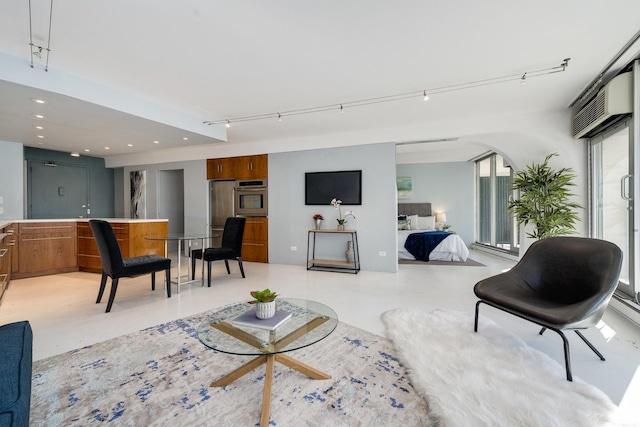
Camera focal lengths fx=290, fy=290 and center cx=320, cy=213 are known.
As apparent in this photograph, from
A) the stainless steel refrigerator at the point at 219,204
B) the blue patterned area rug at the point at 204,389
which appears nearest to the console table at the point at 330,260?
the stainless steel refrigerator at the point at 219,204

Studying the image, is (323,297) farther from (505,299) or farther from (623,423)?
(623,423)

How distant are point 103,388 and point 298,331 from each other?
4.06ft

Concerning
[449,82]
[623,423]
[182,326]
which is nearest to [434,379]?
[623,423]

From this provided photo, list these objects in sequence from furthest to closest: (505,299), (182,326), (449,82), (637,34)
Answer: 1. (449,82)
2. (182,326)
3. (637,34)
4. (505,299)

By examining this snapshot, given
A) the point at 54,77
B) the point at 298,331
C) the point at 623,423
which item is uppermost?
the point at 54,77

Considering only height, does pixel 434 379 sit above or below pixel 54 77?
below

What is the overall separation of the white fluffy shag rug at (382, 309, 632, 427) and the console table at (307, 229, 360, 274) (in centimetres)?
262

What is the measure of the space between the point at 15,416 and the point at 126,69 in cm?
319

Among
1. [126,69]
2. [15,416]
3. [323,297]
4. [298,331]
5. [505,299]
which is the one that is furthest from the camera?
[323,297]

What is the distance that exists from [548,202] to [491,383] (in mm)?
3193

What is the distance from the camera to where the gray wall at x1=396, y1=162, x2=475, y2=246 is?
8.02 metres

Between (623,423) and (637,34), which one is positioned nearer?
(623,423)

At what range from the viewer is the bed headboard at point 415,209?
324 inches

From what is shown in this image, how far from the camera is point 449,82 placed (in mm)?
3344
